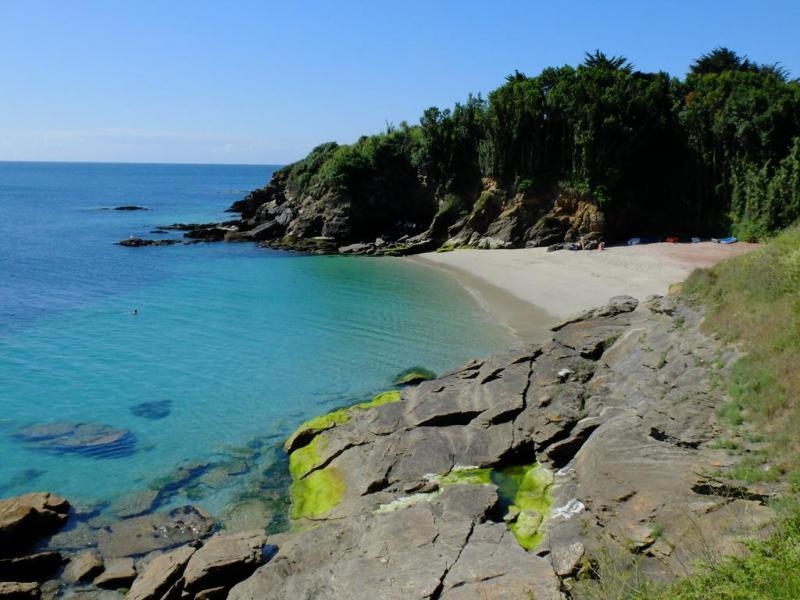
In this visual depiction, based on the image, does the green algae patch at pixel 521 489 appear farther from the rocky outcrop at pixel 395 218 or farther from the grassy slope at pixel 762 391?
the rocky outcrop at pixel 395 218

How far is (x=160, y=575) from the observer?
12766 millimetres

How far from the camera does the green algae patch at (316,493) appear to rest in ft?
52.0

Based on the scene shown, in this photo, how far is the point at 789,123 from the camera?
45.0 metres

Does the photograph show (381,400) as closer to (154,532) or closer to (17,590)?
(154,532)

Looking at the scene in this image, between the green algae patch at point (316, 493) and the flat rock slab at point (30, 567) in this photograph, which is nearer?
the flat rock slab at point (30, 567)

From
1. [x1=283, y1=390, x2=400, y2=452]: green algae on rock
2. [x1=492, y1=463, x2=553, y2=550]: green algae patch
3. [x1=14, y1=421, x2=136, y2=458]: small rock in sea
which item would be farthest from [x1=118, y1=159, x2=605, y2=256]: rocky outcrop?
[x1=14, y1=421, x2=136, y2=458]: small rock in sea

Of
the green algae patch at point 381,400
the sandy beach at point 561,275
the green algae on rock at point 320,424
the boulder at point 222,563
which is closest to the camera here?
the boulder at point 222,563

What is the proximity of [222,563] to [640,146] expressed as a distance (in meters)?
47.9

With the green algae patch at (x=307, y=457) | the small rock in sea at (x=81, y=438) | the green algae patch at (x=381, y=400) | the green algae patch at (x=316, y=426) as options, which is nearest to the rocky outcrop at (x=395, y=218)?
the green algae patch at (x=381, y=400)

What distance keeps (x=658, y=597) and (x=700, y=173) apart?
50.1 metres

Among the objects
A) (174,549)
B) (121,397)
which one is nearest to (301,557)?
(174,549)

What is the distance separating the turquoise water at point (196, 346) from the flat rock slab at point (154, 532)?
88cm

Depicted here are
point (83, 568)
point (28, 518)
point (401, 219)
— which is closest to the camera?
point (83, 568)

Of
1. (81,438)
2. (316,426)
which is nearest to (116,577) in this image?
(316,426)
